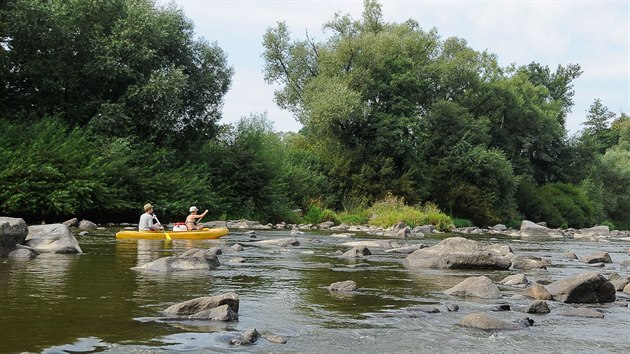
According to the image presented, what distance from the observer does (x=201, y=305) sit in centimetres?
708

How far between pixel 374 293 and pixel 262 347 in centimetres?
380

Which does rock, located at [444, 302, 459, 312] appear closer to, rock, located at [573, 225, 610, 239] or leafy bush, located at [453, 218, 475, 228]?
rock, located at [573, 225, 610, 239]

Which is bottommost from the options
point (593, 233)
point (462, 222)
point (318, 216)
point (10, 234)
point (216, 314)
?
point (216, 314)

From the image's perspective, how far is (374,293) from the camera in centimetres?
938

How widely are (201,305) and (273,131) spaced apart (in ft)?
104

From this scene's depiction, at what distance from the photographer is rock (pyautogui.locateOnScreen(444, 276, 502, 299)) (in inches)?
363

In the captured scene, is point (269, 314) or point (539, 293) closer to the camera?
point (269, 314)

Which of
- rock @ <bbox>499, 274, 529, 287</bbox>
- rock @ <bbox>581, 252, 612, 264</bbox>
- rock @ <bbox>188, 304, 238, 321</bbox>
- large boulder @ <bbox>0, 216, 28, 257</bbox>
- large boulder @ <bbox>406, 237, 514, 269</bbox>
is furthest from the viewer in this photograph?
rock @ <bbox>581, 252, 612, 264</bbox>

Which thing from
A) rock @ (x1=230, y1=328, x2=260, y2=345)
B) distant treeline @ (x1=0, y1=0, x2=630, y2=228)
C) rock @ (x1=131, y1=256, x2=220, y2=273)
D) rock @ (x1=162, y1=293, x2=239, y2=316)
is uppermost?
distant treeline @ (x1=0, y1=0, x2=630, y2=228)

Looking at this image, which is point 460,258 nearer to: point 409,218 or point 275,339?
point 275,339

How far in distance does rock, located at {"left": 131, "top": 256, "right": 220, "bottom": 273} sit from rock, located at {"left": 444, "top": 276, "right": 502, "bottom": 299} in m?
4.25

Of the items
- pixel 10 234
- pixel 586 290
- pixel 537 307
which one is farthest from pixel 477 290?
pixel 10 234

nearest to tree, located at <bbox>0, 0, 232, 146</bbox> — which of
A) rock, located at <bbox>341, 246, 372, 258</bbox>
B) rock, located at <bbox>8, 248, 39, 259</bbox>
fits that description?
rock, located at <bbox>341, 246, 372, 258</bbox>

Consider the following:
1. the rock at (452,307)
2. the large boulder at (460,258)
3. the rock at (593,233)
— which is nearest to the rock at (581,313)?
the rock at (452,307)
